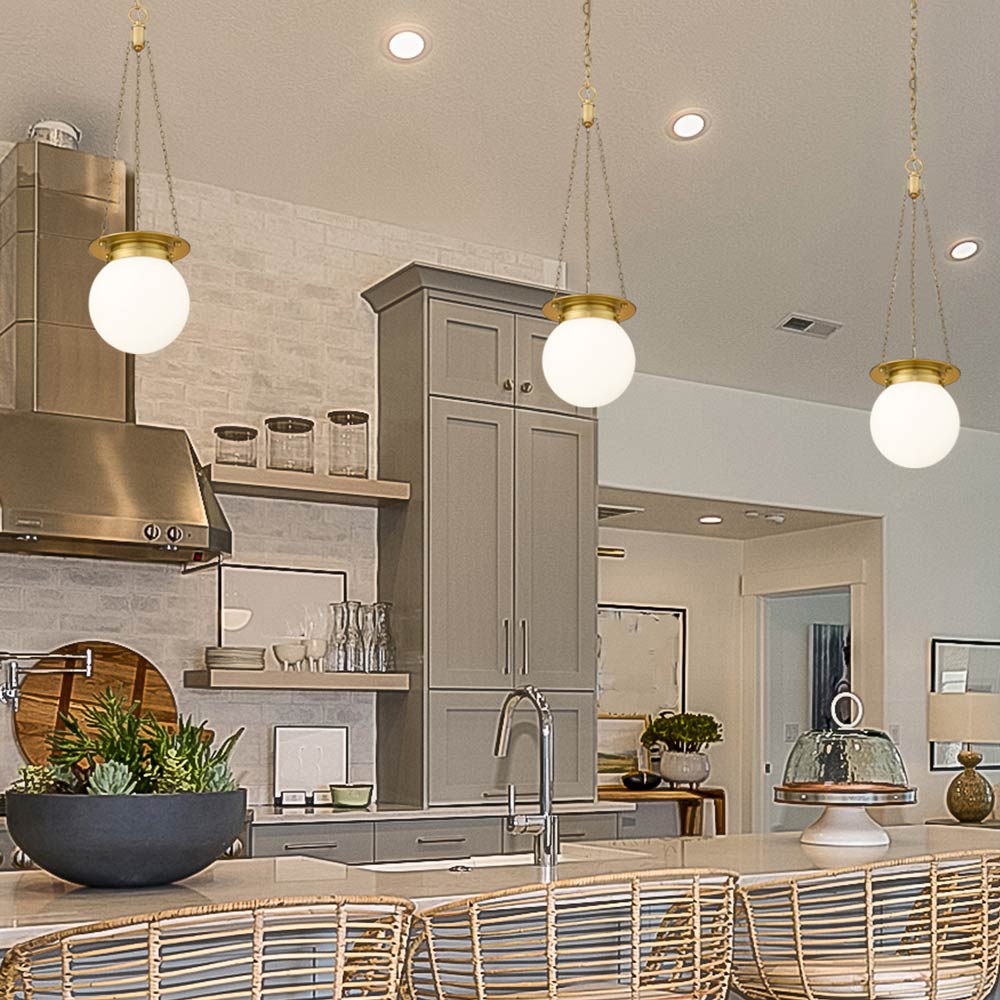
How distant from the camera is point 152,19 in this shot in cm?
447

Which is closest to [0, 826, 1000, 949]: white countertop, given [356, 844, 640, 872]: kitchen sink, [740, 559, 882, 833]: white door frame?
[356, 844, 640, 872]: kitchen sink

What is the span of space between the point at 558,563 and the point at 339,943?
11.7 ft

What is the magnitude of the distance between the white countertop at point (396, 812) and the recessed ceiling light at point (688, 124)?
2438 millimetres

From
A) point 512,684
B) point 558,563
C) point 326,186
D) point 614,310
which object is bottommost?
point 512,684

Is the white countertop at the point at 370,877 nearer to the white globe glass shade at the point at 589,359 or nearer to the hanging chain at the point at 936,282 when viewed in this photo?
the white globe glass shade at the point at 589,359

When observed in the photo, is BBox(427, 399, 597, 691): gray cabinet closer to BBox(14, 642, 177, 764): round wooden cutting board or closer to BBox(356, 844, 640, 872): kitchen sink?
BBox(14, 642, 177, 764): round wooden cutting board

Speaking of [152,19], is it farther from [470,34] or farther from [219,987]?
[219,987]

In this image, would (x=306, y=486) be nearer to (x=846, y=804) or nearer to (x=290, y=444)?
(x=290, y=444)

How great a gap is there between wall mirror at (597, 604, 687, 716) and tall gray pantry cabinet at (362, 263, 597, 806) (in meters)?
2.73

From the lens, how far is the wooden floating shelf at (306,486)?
4.95 metres

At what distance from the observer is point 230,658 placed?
490cm

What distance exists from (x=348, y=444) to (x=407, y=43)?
140cm

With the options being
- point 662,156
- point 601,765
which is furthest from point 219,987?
point 601,765

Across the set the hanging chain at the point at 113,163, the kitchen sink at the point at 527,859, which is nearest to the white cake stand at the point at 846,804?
the kitchen sink at the point at 527,859
